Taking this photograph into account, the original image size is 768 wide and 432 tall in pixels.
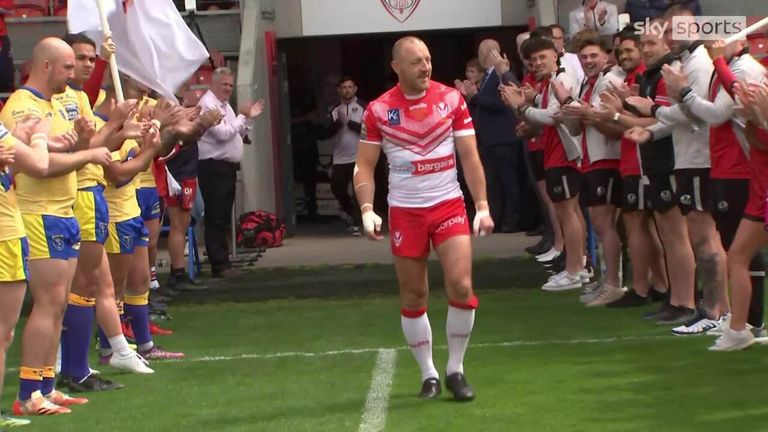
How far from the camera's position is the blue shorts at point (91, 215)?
8.33 m

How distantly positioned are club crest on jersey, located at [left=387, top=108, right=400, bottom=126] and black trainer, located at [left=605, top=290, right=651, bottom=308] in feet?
13.2

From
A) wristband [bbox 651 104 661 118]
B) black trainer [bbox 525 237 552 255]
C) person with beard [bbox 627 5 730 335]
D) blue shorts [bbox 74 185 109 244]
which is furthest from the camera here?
black trainer [bbox 525 237 552 255]

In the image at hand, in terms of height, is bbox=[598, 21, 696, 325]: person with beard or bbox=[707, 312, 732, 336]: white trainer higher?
bbox=[598, 21, 696, 325]: person with beard

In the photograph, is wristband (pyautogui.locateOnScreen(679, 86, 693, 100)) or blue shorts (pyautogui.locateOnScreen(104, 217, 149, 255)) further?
blue shorts (pyautogui.locateOnScreen(104, 217, 149, 255))

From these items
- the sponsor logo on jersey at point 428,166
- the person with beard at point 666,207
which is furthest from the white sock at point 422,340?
the person with beard at point 666,207

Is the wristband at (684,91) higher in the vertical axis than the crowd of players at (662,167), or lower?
higher

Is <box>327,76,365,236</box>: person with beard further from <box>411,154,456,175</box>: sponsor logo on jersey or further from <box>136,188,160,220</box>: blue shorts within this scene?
<box>411,154,456,175</box>: sponsor logo on jersey

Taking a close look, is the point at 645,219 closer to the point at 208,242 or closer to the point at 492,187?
the point at 208,242

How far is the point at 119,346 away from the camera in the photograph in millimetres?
9031

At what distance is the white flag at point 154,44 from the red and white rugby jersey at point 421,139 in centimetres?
208

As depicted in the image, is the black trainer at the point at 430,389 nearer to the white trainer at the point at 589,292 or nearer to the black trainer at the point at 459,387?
the black trainer at the point at 459,387

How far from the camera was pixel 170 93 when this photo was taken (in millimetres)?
9406

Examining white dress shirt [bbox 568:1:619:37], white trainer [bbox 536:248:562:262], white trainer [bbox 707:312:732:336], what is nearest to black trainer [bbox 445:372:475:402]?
white trainer [bbox 707:312:732:336]

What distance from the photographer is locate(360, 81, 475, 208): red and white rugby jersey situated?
7.79m
